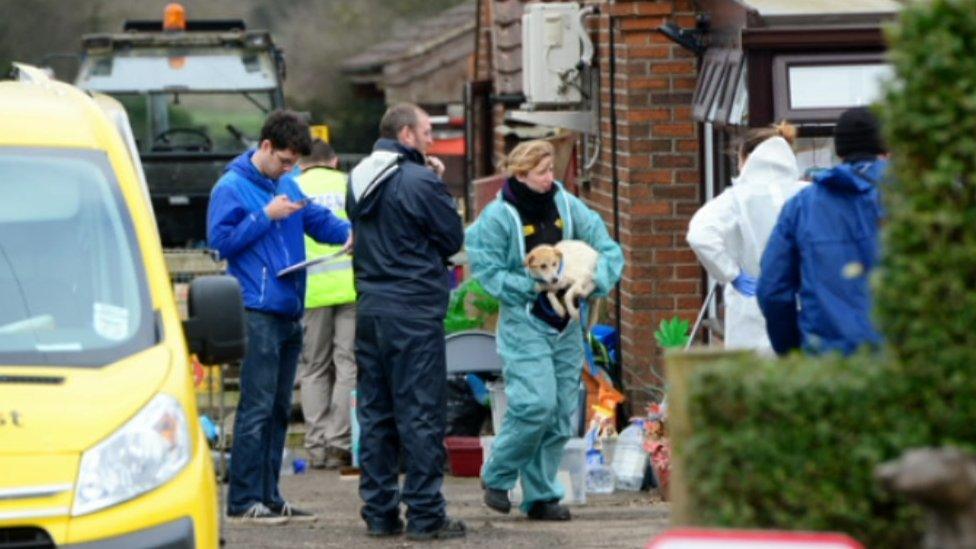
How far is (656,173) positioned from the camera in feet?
40.3

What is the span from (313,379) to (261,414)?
Result: 2938 mm

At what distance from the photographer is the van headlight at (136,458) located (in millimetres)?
6180

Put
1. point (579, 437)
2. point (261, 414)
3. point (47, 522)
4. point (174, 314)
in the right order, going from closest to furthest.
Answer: point (47, 522), point (174, 314), point (261, 414), point (579, 437)

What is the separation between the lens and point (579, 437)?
11211mm

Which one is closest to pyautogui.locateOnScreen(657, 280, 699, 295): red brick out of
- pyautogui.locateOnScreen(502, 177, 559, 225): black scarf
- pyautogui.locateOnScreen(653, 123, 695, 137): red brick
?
pyautogui.locateOnScreen(653, 123, 695, 137): red brick

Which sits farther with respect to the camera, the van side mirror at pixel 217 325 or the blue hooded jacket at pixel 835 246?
the van side mirror at pixel 217 325

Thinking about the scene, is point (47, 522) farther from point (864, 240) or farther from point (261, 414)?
point (261, 414)

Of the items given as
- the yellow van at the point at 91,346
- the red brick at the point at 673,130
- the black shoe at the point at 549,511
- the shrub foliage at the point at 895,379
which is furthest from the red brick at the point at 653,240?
the shrub foliage at the point at 895,379

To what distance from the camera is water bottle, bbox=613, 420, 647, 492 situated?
441 inches

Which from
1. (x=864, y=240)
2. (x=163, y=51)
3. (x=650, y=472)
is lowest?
(x=650, y=472)

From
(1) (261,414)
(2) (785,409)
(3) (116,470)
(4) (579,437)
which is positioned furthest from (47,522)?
(4) (579,437)

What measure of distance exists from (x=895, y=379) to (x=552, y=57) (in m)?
9.38

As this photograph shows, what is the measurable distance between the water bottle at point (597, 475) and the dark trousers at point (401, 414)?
5.90 ft

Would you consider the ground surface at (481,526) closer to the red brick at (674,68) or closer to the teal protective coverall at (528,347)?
the teal protective coverall at (528,347)
